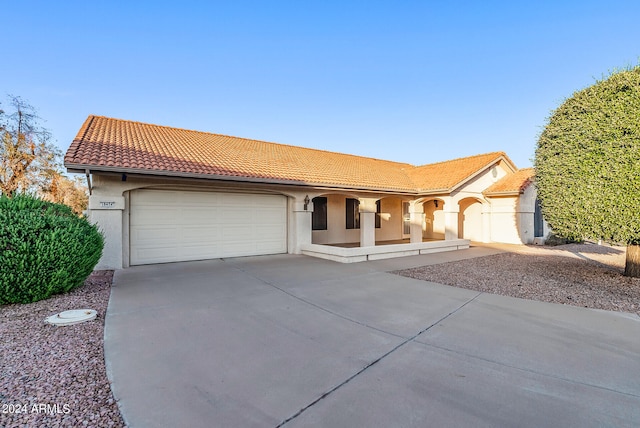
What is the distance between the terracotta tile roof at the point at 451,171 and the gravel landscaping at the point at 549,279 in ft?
15.6

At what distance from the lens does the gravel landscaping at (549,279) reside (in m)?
5.93

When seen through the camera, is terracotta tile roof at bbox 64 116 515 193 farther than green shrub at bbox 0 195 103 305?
Yes

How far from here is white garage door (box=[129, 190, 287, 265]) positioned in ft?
29.4

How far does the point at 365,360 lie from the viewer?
10.8ft

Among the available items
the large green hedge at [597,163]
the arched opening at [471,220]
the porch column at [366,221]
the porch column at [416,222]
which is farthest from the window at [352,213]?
the large green hedge at [597,163]

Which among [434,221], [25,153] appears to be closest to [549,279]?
[434,221]

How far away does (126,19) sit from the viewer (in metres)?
10.3

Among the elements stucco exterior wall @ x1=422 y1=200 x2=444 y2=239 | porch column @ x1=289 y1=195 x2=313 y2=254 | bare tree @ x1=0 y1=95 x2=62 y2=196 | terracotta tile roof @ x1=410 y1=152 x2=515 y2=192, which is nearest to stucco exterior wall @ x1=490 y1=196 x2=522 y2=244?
terracotta tile roof @ x1=410 y1=152 x2=515 y2=192

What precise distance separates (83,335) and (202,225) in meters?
6.28

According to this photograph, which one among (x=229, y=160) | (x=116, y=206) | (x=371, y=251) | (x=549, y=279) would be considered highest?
(x=229, y=160)

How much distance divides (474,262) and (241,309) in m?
8.65

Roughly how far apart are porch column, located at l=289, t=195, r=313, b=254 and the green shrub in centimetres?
690

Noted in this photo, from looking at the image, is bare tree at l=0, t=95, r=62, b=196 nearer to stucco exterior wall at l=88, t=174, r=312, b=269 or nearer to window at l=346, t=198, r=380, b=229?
stucco exterior wall at l=88, t=174, r=312, b=269

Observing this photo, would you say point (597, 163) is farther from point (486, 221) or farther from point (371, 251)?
point (486, 221)
